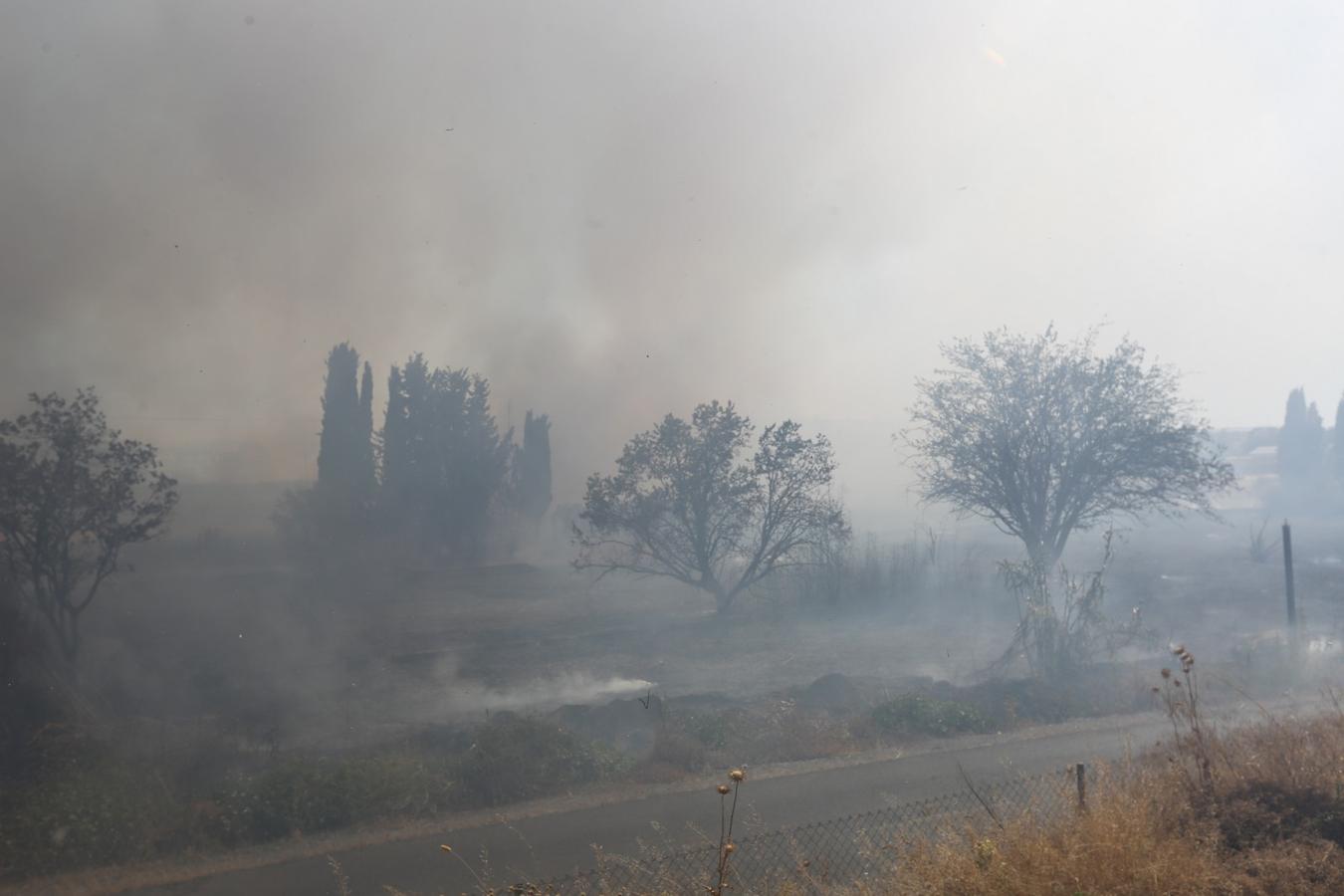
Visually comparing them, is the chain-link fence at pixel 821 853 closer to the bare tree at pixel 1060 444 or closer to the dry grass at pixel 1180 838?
the dry grass at pixel 1180 838

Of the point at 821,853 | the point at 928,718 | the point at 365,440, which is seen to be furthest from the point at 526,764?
the point at 365,440

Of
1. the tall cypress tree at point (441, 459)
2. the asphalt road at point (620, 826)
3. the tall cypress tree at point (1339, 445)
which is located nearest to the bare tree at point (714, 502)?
the tall cypress tree at point (441, 459)

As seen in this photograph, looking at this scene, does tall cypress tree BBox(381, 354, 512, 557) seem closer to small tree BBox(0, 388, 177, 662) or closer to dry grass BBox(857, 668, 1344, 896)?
small tree BBox(0, 388, 177, 662)

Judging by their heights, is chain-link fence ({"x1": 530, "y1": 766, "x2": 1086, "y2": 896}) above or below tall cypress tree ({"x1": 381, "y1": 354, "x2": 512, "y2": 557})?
below

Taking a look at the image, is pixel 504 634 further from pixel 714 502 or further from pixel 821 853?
pixel 821 853

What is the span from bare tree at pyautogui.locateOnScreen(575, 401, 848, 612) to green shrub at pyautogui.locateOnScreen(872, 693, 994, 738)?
9799 millimetres

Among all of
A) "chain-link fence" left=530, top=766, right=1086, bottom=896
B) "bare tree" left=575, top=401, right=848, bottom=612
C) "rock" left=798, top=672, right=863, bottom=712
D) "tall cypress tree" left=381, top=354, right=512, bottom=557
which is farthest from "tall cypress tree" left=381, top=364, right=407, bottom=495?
"chain-link fence" left=530, top=766, right=1086, bottom=896

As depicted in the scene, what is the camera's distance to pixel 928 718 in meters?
10.9

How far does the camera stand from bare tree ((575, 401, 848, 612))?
69.1 ft

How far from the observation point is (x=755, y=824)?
7.14m

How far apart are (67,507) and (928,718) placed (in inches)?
510

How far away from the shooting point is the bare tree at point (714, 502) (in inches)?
829

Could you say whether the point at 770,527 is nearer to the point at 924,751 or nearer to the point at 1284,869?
the point at 924,751

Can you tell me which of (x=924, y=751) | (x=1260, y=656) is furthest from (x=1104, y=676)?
(x=924, y=751)
